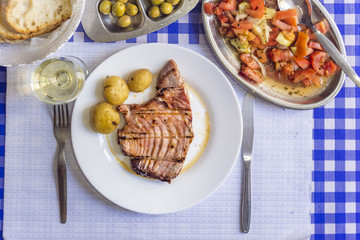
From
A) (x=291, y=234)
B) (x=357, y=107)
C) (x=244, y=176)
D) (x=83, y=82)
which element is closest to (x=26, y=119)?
(x=83, y=82)

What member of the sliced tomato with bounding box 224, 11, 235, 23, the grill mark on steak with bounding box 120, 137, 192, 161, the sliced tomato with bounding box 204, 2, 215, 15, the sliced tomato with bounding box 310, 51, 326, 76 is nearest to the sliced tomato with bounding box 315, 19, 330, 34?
the sliced tomato with bounding box 310, 51, 326, 76

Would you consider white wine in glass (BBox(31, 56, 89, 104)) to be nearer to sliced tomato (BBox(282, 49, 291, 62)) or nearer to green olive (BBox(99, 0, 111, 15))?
green olive (BBox(99, 0, 111, 15))

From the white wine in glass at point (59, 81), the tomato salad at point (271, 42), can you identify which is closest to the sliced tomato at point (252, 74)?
the tomato salad at point (271, 42)

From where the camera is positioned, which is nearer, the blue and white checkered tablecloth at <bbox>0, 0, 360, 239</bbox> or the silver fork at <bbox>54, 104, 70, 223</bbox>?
the silver fork at <bbox>54, 104, 70, 223</bbox>

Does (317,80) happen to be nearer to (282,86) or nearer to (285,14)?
(282,86)

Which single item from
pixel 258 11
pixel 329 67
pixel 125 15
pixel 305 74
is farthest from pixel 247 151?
pixel 125 15

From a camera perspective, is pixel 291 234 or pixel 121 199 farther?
pixel 291 234

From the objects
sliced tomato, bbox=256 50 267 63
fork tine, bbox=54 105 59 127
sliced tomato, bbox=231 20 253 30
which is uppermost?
sliced tomato, bbox=231 20 253 30

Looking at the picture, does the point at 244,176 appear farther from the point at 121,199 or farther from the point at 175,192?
the point at 121,199
